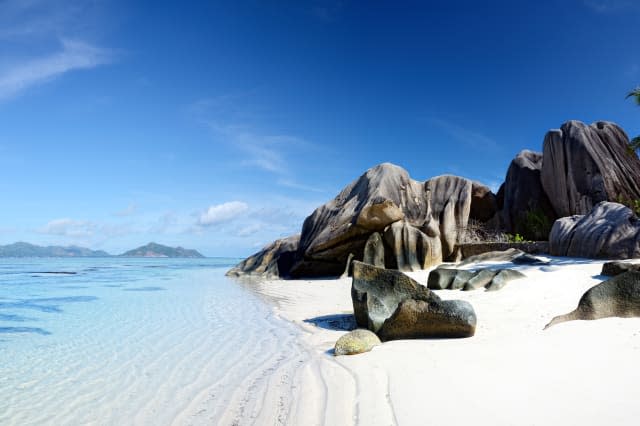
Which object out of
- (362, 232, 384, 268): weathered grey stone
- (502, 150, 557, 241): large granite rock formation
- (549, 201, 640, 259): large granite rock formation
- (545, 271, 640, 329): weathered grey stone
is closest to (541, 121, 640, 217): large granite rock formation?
(502, 150, 557, 241): large granite rock formation

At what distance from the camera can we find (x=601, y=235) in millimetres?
13297

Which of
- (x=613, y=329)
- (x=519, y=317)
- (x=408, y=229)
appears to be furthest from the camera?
(x=408, y=229)

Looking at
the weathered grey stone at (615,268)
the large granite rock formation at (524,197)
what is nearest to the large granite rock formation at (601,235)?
the weathered grey stone at (615,268)

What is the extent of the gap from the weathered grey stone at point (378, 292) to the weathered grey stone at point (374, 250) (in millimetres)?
10917

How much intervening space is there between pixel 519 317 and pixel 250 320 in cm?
535

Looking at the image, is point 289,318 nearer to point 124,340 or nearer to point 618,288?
point 124,340

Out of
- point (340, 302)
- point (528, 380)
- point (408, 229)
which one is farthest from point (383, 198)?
point (528, 380)

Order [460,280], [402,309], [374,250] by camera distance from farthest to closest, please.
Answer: [374,250] → [460,280] → [402,309]

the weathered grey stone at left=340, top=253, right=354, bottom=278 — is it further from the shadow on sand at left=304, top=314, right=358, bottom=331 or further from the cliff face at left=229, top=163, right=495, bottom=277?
the shadow on sand at left=304, top=314, right=358, bottom=331

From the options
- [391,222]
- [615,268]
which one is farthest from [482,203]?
[615,268]

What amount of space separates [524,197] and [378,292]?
68.3 ft

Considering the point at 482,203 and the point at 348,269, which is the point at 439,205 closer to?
the point at 348,269

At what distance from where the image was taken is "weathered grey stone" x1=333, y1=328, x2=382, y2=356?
5855mm

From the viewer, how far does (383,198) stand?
19.3 m
